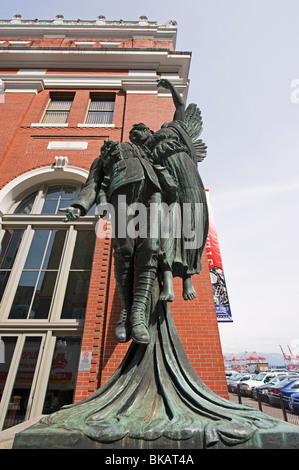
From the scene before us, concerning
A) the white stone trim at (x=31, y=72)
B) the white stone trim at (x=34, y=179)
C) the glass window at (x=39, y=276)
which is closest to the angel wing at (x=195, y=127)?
the white stone trim at (x=34, y=179)

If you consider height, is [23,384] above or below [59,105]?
below

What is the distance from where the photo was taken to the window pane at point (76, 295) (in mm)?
5488

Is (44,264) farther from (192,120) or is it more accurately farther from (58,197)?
(192,120)

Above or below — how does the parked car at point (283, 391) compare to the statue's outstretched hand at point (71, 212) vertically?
below

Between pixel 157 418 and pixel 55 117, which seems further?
pixel 55 117

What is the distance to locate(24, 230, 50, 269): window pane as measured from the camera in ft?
19.8

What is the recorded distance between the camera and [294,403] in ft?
33.6

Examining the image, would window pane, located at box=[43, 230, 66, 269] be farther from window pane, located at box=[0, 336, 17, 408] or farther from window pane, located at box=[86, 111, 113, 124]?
window pane, located at box=[86, 111, 113, 124]

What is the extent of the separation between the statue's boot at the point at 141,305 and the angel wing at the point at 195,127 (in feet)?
5.29

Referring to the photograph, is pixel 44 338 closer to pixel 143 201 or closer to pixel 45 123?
pixel 143 201

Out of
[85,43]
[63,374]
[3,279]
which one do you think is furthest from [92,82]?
[63,374]

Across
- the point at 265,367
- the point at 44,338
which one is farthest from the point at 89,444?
the point at 265,367

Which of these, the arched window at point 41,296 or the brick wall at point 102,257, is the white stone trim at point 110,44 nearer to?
the brick wall at point 102,257

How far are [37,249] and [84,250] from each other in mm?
1210
